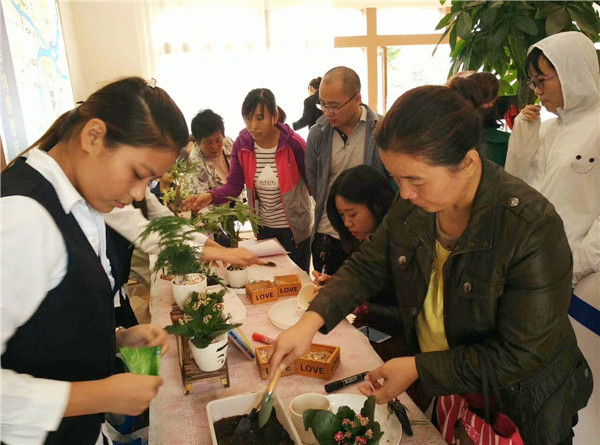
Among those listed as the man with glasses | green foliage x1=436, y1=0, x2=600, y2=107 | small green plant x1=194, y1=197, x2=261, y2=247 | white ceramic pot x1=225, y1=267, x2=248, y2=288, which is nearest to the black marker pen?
white ceramic pot x1=225, y1=267, x2=248, y2=288

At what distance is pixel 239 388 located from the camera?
1.17 m

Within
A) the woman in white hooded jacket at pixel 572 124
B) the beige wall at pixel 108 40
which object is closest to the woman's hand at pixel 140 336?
the woman in white hooded jacket at pixel 572 124

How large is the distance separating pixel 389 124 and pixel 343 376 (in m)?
0.68

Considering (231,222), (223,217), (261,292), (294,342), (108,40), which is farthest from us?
(108,40)

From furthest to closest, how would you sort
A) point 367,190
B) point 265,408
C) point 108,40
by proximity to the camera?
point 108,40
point 367,190
point 265,408

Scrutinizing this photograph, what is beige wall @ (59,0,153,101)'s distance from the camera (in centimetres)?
462

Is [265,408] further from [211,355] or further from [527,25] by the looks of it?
[527,25]

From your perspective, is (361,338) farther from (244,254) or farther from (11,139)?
(11,139)

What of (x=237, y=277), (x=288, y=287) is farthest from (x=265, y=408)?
(x=237, y=277)

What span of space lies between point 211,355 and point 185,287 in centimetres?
37

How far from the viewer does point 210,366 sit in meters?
1.14

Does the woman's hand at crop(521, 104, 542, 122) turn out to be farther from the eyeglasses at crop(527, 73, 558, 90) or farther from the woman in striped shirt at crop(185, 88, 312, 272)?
the woman in striped shirt at crop(185, 88, 312, 272)

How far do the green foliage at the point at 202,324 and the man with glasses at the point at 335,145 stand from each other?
1306 mm

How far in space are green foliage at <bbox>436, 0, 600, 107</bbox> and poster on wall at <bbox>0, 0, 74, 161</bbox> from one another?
247cm
